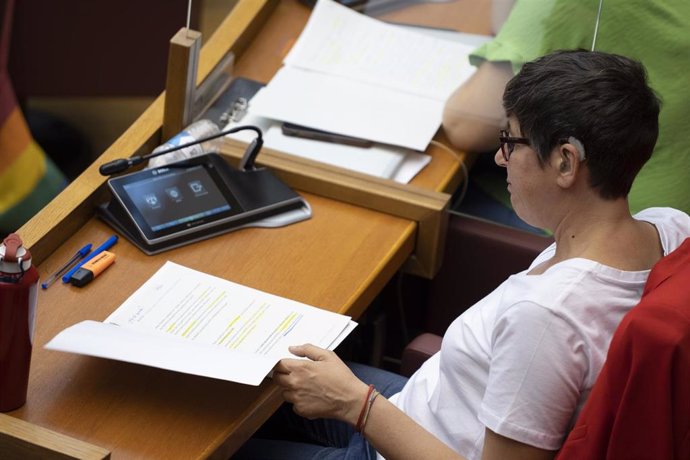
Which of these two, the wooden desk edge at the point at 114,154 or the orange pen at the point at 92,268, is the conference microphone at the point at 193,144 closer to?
the wooden desk edge at the point at 114,154

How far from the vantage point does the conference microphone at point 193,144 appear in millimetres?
1879

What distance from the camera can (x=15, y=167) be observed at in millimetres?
2697

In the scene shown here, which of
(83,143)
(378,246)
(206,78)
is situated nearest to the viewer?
(378,246)

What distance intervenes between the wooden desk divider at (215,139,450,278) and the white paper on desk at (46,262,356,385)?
1.05ft

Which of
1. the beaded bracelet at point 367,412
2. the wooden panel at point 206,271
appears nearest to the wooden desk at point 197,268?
the wooden panel at point 206,271

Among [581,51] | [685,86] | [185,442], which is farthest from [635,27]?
[185,442]

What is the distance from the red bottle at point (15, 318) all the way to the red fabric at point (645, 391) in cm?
67

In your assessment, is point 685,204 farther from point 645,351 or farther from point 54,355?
point 54,355

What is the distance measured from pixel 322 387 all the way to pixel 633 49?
82 centimetres

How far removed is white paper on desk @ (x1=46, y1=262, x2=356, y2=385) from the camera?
148 centimetres

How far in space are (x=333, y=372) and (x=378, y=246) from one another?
406 mm

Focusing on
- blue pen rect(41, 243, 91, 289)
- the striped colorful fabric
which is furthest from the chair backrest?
the striped colorful fabric

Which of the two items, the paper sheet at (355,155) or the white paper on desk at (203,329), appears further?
the paper sheet at (355,155)

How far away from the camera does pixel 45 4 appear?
3.05m
